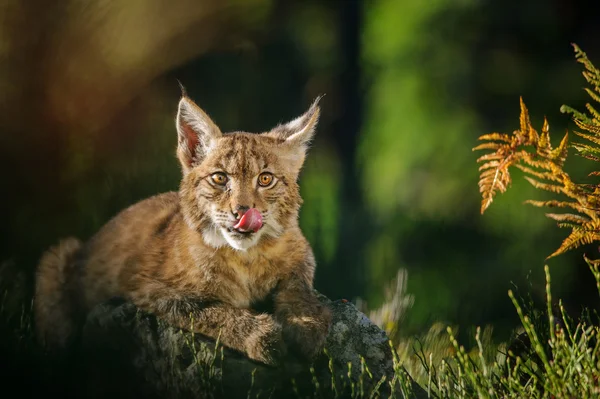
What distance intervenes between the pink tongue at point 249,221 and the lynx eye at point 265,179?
5.8 inches

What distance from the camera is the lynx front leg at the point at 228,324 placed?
9.39 ft

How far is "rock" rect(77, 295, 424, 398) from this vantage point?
281cm

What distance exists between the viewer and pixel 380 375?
9.97 ft

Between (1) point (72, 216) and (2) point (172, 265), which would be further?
(1) point (72, 216)

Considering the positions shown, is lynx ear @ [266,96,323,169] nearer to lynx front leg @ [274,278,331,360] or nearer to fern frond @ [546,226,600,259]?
lynx front leg @ [274,278,331,360]

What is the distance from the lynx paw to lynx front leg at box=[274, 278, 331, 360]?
0.06m

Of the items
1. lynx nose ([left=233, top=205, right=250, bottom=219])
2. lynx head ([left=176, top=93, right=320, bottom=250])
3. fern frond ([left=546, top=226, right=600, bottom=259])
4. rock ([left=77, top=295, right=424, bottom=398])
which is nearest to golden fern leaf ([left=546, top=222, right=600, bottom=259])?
fern frond ([left=546, top=226, right=600, bottom=259])

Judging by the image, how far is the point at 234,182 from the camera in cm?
306

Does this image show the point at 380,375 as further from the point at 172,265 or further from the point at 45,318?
the point at 45,318

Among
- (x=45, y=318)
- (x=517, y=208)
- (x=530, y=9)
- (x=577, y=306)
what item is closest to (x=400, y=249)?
(x=517, y=208)

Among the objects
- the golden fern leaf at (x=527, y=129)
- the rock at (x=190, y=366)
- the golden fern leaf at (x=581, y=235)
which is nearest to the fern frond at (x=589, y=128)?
the golden fern leaf at (x=527, y=129)

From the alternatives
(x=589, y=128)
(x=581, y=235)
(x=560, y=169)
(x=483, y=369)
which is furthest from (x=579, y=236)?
(x=483, y=369)

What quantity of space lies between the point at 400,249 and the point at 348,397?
2.85 m

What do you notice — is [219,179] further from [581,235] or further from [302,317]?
[581,235]
